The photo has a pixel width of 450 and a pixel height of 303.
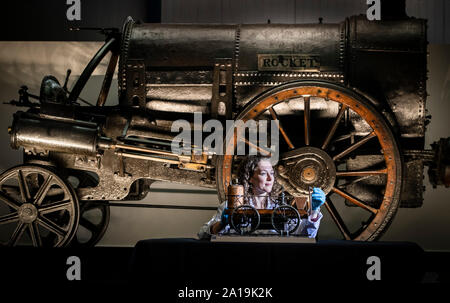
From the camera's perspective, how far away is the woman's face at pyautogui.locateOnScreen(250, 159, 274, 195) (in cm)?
371

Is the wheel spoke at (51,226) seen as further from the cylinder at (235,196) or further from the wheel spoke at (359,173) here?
the wheel spoke at (359,173)

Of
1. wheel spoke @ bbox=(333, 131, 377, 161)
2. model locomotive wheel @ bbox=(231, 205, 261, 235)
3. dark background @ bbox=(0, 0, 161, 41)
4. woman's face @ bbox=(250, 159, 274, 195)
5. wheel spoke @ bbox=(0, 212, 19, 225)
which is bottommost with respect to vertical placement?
wheel spoke @ bbox=(0, 212, 19, 225)

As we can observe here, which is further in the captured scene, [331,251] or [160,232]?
[160,232]

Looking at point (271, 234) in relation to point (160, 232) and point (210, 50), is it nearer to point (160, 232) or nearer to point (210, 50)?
point (210, 50)

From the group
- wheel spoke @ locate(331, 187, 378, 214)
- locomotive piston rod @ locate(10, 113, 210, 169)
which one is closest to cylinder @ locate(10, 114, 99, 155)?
locomotive piston rod @ locate(10, 113, 210, 169)

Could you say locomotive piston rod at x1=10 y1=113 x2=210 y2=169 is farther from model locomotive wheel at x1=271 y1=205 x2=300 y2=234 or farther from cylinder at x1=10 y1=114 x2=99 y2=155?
model locomotive wheel at x1=271 y1=205 x2=300 y2=234

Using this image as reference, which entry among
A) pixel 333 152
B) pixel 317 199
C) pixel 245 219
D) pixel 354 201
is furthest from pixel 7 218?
pixel 354 201

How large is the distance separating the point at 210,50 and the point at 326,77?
1.04 m

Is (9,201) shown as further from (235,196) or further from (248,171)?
(235,196)

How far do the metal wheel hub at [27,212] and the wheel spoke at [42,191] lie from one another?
0.19 feet

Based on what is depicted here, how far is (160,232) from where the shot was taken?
5957 mm

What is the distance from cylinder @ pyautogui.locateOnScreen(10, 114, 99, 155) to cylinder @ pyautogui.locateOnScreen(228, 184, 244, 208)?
1.68 m

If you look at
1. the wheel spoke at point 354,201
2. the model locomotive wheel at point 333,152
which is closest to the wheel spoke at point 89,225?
the model locomotive wheel at point 333,152
